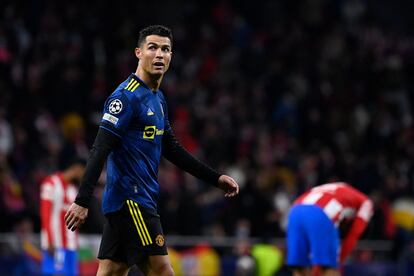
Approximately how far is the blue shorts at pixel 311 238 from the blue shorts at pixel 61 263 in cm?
313

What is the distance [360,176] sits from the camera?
1717 cm

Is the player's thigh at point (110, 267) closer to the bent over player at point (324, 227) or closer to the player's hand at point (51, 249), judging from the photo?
the bent over player at point (324, 227)

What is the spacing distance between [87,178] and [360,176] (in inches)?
461

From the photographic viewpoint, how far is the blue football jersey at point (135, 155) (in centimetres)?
632

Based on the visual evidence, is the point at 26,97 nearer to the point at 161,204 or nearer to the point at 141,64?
the point at 161,204

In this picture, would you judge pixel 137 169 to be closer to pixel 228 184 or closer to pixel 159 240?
pixel 159 240

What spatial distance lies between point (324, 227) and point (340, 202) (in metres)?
0.29

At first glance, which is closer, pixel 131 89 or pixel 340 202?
pixel 131 89

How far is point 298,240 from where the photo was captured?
9.01 m

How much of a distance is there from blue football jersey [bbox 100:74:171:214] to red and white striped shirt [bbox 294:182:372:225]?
283 centimetres

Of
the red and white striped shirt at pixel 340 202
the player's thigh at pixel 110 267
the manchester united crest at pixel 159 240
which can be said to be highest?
the red and white striped shirt at pixel 340 202

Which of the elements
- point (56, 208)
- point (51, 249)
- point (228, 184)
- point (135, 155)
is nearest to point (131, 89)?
point (135, 155)

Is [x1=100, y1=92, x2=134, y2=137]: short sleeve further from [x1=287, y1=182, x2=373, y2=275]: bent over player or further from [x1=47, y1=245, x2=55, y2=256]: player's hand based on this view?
[x1=47, y1=245, x2=55, y2=256]: player's hand

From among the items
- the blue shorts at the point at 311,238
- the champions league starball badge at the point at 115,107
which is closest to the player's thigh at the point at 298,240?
the blue shorts at the point at 311,238
